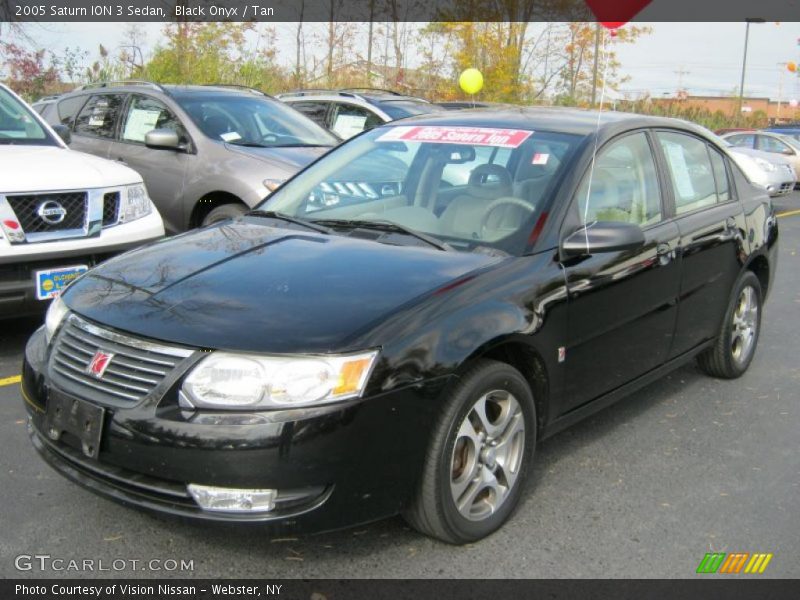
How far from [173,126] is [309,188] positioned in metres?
3.90

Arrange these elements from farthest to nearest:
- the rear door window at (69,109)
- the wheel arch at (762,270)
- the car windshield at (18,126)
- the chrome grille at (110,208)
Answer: the rear door window at (69,109) → the car windshield at (18,126) → the chrome grille at (110,208) → the wheel arch at (762,270)

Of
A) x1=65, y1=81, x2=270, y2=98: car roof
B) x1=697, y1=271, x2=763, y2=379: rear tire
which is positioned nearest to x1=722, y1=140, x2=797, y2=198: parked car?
x1=65, y1=81, x2=270, y2=98: car roof

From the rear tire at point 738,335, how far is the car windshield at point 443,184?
6.05 feet

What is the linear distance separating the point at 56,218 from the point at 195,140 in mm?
2563

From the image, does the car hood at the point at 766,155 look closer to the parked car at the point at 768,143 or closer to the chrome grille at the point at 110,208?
the parked car at the point at 768,143

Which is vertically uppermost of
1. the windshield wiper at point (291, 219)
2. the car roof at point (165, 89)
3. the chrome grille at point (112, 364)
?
the car roof at point (165, 89)

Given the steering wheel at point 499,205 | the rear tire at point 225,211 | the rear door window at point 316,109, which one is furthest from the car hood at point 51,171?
the rear door window at point 316,109

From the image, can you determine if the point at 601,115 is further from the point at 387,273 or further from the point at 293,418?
the point at 293,418

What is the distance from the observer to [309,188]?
4414 millimetres

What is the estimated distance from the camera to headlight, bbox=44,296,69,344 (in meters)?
3.27

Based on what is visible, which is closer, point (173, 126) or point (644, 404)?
point (644, 404)

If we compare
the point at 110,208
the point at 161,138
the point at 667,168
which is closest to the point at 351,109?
the point at 161,138

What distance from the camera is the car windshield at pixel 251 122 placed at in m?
7.77
